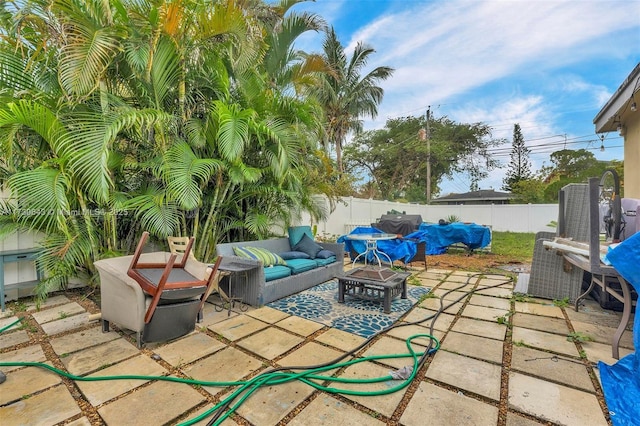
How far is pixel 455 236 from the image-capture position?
7465mm

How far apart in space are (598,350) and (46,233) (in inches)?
239

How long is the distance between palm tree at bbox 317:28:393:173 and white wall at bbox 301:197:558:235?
5.87 feet

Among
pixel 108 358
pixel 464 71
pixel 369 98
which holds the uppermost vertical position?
pixel 464 71

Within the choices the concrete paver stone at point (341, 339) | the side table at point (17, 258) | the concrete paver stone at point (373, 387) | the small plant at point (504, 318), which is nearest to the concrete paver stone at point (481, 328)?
the small plant at point (504, 318)

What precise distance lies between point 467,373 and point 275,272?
2378mm

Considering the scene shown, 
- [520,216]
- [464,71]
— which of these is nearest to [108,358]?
[464,71]

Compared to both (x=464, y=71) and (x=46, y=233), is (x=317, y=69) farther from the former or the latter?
(x=464, y=71)

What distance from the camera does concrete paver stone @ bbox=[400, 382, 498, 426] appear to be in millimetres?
1567

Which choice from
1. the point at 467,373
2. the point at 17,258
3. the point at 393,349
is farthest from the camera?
the point at 17,258

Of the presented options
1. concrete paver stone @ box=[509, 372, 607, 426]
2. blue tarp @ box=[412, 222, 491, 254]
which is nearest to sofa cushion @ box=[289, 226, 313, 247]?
concrete paver stone @ box=[509, 372, 607, 426]

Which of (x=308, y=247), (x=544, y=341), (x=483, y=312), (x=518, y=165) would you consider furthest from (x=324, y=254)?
(x=518, y=165)

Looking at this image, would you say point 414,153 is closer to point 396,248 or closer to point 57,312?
point 396,248

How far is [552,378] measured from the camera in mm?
1980

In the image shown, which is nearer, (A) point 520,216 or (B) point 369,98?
(B) point 369,98
